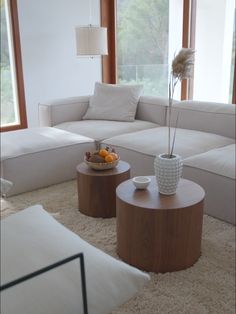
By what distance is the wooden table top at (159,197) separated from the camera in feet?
5.79

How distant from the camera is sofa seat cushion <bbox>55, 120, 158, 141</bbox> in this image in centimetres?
328

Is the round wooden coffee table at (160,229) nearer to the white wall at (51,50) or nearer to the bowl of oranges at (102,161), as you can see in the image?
the bowl of oranges at (102,161)

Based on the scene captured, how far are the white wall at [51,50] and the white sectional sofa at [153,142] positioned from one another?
0.97 meters

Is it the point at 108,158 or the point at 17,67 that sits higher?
the point at 17,67

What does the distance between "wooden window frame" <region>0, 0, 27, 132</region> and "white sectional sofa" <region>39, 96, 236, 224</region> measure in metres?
0.86

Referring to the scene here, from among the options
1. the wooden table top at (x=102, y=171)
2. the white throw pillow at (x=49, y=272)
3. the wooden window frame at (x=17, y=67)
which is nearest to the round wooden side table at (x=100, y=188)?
the wooden table top at (x=102, y=171)

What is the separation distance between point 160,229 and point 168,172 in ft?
0.94

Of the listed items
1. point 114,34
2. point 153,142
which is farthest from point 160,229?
point 114,34

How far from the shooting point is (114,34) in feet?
16.5

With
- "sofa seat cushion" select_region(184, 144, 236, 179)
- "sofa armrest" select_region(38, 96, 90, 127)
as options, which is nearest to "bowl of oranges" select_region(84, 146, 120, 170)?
"sofa seat cushion" select_region(184, 144, 236, 179)

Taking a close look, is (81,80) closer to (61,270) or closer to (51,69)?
(51,69)

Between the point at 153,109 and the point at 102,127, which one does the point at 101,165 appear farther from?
the point at 153,109

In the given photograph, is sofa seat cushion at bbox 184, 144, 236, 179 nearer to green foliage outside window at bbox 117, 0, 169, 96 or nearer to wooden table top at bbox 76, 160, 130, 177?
wooden table top at bbox 76, 160, 130, 177

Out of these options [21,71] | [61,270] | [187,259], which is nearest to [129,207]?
[187,259]
